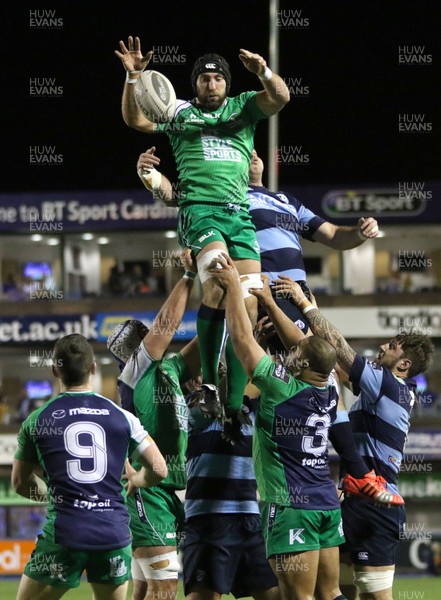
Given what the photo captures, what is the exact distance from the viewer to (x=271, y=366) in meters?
6.71

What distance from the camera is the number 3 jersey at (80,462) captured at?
5.86 m

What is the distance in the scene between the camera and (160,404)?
24.6 ft

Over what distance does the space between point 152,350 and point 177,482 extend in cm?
101

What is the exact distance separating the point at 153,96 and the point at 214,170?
2.23ft

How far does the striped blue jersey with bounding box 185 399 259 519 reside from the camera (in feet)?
23.4

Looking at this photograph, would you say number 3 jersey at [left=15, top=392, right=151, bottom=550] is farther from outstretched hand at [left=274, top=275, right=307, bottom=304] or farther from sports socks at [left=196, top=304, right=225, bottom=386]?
outstretched hand at [left=274, top=275, right=307, bottom=304]

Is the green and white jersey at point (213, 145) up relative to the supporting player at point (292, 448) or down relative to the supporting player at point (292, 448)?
up

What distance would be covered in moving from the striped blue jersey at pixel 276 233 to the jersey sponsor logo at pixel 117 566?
2959 mm

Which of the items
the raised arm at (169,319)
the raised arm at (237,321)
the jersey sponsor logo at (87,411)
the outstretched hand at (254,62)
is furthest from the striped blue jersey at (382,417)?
the jersey sponsor logo at (87,411)

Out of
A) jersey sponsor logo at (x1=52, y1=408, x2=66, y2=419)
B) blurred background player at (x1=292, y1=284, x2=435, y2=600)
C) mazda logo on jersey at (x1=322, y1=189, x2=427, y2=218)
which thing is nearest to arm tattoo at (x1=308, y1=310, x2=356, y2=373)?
blurred background player at (x1=292, y1=284, x2=435, y2=600)

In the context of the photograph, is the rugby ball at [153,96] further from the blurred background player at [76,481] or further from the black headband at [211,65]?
the blurred background player at [76,481]

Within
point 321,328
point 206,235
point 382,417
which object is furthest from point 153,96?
point 382,417

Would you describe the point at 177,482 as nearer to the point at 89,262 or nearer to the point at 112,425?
the point at 112,425

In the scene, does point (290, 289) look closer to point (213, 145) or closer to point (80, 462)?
point (213, 145)
